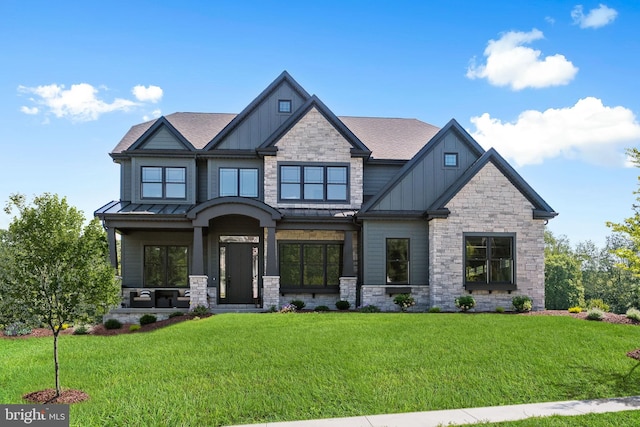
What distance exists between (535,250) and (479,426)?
13.7m

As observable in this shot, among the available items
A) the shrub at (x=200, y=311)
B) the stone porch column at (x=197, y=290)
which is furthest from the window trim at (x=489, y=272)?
the stone porch column at (x=197, y=290)

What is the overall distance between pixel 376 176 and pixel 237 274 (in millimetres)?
7053

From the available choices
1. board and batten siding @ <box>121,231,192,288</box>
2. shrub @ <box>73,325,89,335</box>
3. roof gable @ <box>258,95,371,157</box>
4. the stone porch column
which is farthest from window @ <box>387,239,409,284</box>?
shrub @ <box>73,325,89,335</box>

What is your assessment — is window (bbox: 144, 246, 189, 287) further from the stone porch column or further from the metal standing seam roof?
the metal standing seam roof

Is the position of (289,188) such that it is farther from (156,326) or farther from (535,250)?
(535,250)

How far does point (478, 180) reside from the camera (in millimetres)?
19719

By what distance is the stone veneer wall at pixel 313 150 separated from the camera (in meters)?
21.1

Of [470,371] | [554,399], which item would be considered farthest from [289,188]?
[554,399]

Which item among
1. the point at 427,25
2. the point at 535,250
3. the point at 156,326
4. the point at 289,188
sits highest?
the point at 427,25

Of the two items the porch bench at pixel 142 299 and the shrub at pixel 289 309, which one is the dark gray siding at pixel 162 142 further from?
the shrub at pixel 289 309

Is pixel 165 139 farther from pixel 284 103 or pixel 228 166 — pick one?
pixel 284 103

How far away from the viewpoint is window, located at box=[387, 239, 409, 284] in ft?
65.8
